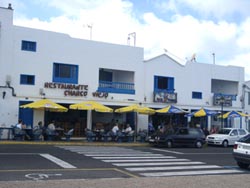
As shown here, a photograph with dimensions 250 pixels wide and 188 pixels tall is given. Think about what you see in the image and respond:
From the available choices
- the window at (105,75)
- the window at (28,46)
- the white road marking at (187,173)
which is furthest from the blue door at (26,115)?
the white road marking at (187,173)

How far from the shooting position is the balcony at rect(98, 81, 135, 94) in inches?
1226

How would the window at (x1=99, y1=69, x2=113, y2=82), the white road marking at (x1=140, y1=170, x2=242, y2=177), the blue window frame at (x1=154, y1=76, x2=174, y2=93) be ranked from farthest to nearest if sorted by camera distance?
the blue window frame at (x1=154, y1=76, x2=174, y2=93), the window at (x1=99, y1=69, x2=113, y2=82), the white road marking at (x1=140, y1=170, x2=242, y2=177)

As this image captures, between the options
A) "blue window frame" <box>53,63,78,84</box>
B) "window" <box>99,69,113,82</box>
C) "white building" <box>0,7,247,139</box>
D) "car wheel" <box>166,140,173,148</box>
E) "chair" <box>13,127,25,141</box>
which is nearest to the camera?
"chair" <box>13,127,25,141</box>

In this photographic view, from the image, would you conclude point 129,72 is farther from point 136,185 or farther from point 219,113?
point 136,185

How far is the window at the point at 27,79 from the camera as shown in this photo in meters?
28.0

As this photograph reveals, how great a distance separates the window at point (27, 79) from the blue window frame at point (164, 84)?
10175mm

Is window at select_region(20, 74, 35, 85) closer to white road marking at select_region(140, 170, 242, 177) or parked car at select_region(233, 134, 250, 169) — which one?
parked car at select_region(233, 134, 250, 169)

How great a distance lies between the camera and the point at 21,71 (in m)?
27.9

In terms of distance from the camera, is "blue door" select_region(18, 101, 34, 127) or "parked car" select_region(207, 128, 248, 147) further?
"parked car" select_region(207, 128, 248, 147)

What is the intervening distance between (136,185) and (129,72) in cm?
2297

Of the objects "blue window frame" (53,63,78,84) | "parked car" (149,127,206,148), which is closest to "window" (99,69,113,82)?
"blue window frame" (53,63,78,84)

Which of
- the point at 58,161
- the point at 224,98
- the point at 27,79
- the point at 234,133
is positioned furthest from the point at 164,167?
the point at 224,98

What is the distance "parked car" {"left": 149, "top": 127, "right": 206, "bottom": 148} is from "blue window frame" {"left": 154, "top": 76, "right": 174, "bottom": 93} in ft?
21.8

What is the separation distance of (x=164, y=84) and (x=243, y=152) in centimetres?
1923
